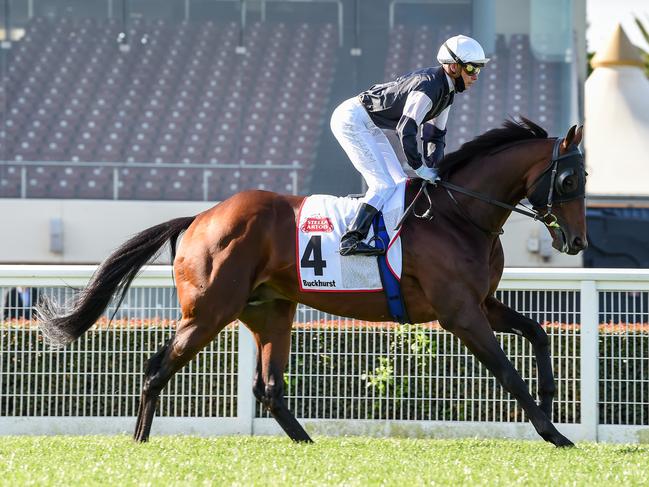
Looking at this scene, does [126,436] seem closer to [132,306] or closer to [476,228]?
[132,306]

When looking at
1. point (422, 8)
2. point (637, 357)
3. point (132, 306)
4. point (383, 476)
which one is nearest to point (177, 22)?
point (422, 8)

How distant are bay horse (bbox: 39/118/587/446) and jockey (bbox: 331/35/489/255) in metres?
0.17

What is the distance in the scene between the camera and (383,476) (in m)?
Result: 4.29

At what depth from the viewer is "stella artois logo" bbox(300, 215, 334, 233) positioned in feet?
18.4

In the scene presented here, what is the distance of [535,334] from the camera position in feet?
18.3

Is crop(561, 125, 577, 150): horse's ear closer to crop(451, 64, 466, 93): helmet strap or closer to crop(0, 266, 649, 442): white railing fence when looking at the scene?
crop(451, 64, 466, 93): helmet strap

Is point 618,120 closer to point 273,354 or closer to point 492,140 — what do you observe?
point 492,140

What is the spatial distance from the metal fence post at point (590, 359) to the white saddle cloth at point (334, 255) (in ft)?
5.17

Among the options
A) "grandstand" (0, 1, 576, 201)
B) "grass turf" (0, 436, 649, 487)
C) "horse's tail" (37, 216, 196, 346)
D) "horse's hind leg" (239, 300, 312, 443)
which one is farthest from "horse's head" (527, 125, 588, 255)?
"grandstand" (0, 1, 576, 201)

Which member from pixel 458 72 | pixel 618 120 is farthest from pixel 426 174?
pixel 618 120

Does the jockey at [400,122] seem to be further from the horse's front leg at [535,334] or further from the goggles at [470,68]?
the horse's front leg at [535,334]

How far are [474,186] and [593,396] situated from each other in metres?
1.73

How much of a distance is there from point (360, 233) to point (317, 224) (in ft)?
0.95

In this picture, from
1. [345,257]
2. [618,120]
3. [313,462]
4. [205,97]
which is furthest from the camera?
[618,120]
